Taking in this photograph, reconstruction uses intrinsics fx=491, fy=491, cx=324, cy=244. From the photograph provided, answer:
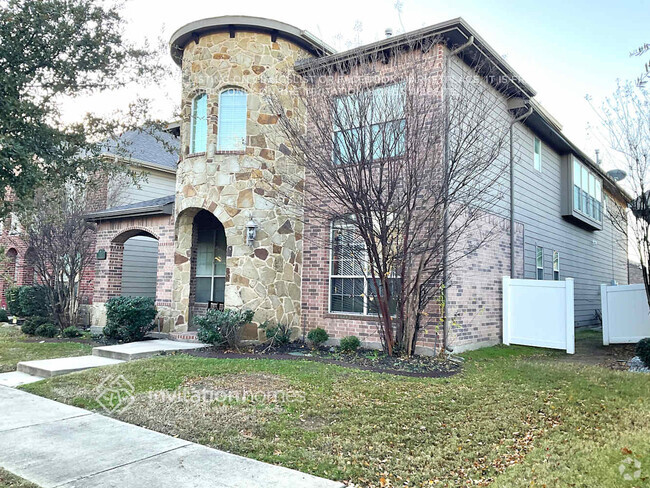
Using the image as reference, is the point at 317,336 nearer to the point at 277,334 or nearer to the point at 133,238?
the point at 277,334

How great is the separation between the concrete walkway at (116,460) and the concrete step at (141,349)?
3.53m

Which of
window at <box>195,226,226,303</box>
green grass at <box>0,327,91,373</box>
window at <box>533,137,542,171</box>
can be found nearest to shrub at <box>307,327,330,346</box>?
window at <box>195,226,226,303</box>

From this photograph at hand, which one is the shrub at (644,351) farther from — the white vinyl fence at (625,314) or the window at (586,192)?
the window at (586,192)

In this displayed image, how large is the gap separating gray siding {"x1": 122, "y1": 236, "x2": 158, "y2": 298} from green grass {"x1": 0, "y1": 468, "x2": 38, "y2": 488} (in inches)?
461

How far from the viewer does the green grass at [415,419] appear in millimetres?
3762

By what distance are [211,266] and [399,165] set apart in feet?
20.6

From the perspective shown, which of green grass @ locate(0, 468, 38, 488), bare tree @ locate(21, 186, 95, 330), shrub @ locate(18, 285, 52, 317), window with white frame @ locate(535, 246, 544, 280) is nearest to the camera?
green grass @ locate(0, 468, 38, 488)

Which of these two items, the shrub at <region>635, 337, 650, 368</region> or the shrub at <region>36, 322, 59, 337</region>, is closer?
the shrub at <region>635, 337, 650, 368</region>

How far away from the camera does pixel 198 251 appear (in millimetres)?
12469

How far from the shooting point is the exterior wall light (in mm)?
10016

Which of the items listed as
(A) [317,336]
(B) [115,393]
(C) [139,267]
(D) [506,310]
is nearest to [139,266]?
(C) [139,267]

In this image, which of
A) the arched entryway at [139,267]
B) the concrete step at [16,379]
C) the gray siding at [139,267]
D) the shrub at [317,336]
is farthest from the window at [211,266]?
the concrete step at [16,379]

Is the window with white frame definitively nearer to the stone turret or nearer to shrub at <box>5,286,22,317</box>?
the stone turret

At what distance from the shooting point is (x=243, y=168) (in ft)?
33.8
